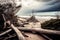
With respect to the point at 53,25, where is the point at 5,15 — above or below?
above

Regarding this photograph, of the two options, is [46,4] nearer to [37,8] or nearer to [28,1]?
[37,8]

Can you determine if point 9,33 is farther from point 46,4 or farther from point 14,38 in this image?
point 46,4

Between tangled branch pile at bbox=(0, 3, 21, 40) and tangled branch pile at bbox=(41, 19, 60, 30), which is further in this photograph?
tangled branch pile at bbox=(0, 3, 21, 40)

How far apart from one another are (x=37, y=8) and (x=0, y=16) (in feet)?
11.5

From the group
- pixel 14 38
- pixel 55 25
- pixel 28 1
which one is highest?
pixel 28 1

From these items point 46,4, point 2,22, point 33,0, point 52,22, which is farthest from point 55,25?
point 33,0

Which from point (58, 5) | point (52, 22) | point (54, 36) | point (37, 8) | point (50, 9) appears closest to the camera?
point (54, 36)

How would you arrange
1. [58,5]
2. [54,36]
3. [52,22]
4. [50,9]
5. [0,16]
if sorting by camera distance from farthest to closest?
1. [50,9]
2. [58,5]
3. [0,16]
4. [52,22]
5. [54,36]

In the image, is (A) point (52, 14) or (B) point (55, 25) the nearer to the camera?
(B) point (55, 25)

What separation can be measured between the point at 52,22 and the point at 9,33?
206 cm

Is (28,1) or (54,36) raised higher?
(28,1)

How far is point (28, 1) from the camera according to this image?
9164 millimetres

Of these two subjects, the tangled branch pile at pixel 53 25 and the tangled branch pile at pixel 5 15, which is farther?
the tangled branch pile at pixel 5 15

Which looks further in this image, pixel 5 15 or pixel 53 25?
pixel 5 15
